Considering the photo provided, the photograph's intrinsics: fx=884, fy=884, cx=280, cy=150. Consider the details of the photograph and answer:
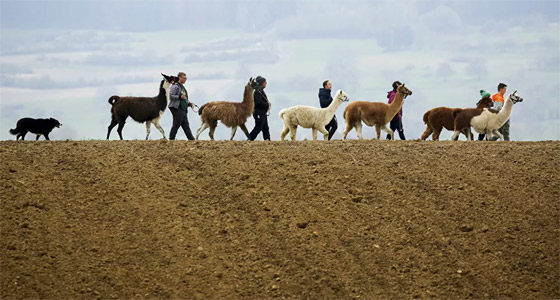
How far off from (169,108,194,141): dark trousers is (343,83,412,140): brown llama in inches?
150

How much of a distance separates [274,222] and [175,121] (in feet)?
20.3

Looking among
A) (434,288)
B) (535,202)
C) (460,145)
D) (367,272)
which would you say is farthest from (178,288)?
(460,145)

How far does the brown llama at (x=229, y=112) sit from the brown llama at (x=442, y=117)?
14.6 feet

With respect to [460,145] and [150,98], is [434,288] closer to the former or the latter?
[460,145]

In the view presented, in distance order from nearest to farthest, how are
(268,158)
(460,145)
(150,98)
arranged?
(268,158) → (460,145) → (150,98)

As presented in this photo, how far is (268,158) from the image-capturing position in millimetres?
17688

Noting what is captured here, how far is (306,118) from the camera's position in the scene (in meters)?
20.8

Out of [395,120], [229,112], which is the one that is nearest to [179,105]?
[229,112]

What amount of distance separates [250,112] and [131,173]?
16.3 feet

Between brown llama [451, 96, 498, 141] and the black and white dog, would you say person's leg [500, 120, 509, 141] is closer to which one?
brown llama [451, 96, 498, 141]

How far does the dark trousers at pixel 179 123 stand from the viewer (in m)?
20.7

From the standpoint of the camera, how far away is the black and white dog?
2244 centimetres

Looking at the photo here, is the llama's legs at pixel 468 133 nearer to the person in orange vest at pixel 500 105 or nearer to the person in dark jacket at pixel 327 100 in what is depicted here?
the person in orange vest at pixel 500 105

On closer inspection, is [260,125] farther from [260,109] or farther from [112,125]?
[112,125]
